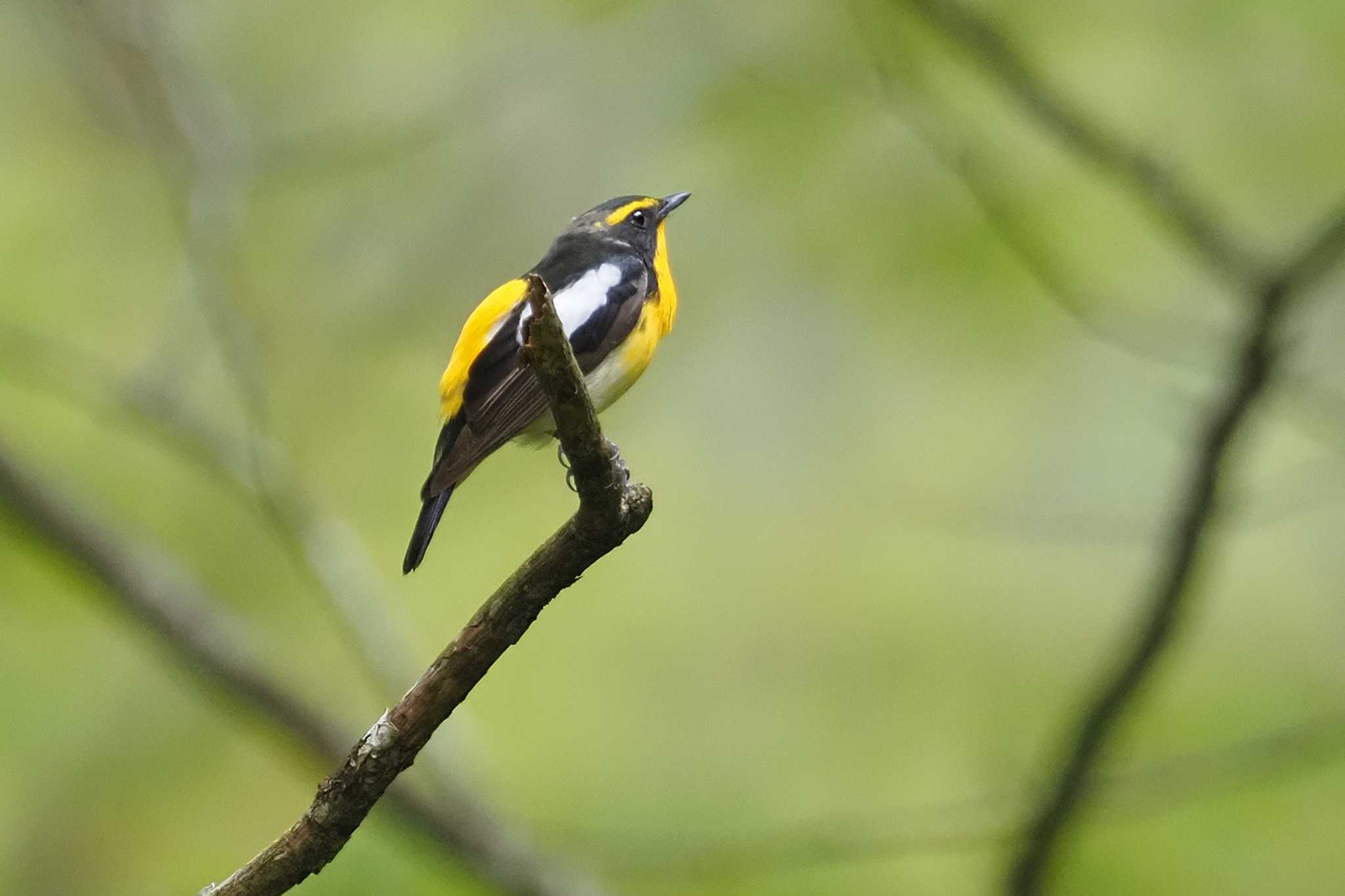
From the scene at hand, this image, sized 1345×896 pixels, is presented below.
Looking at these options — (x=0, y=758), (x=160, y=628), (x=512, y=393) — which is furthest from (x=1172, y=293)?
(x=0, y=758)

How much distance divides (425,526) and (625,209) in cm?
160

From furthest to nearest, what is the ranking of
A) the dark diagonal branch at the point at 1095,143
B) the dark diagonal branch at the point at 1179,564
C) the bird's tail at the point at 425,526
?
the bird's tail at the point at 425,526
the dark diagonal branch at the point at 1095,143
the dark diagonal branch at the point at 1179,564

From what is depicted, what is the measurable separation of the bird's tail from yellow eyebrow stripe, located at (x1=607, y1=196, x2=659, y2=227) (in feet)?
4.33

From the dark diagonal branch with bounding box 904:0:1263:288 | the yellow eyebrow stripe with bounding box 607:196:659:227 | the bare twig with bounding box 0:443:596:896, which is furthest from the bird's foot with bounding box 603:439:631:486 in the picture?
the bare twig with bounding box 0:443:596:896

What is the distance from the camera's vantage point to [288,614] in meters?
7.72

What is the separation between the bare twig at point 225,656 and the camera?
5055 millimetres

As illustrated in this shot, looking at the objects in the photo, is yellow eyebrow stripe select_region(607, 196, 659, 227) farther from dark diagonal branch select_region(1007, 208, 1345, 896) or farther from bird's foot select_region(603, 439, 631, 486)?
dark diagonal branch select_region(1007, 208, 1345, 896)

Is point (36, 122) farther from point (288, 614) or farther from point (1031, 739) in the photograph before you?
point (1031, 739)

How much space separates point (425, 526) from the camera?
370cm

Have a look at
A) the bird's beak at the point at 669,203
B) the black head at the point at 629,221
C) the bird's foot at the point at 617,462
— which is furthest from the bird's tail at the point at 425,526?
the bird's beak at the point at 669,203

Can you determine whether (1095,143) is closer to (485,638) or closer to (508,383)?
(508,383)

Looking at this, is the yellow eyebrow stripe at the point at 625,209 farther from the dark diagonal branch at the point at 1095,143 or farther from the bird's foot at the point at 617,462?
the bird's foot at the point at 617,462

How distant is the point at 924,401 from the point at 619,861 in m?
3.37

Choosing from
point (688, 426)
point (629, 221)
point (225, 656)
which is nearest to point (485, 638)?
point (629, 221)
